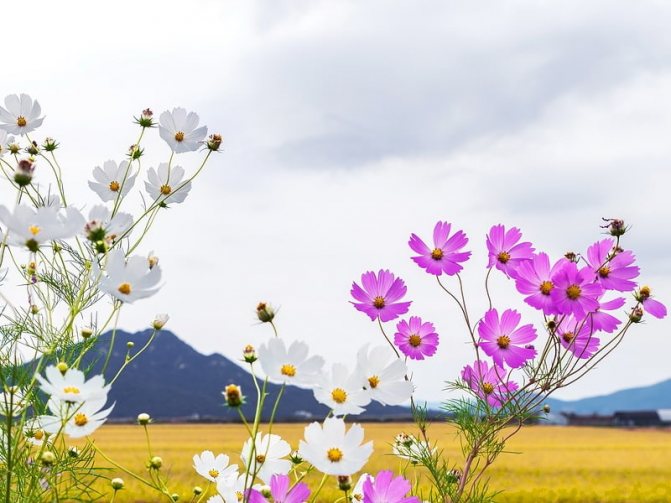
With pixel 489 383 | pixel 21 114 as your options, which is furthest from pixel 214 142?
pixel 489 383

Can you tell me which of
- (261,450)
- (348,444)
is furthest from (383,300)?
(348,444)

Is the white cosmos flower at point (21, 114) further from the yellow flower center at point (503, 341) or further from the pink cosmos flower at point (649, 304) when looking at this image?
the pink cosmos flower at point (649, 304)

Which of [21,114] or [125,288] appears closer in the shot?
[125,288]

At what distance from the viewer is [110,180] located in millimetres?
1784

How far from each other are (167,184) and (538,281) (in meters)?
0.92

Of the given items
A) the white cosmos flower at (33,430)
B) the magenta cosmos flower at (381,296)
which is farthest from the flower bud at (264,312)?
the white cosmos flower at (33,430)

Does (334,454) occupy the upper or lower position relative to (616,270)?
lower

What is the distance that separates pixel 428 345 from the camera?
5.19ft

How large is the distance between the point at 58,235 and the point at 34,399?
95 centimetres

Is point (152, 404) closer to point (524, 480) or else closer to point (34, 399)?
point (524, 480)

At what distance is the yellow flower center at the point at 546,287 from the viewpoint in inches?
54.2

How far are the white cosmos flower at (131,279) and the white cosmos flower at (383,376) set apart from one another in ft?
1.06

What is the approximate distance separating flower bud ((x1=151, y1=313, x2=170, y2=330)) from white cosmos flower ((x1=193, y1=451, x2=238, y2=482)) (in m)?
0.29

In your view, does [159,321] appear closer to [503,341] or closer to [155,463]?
[155,463]
